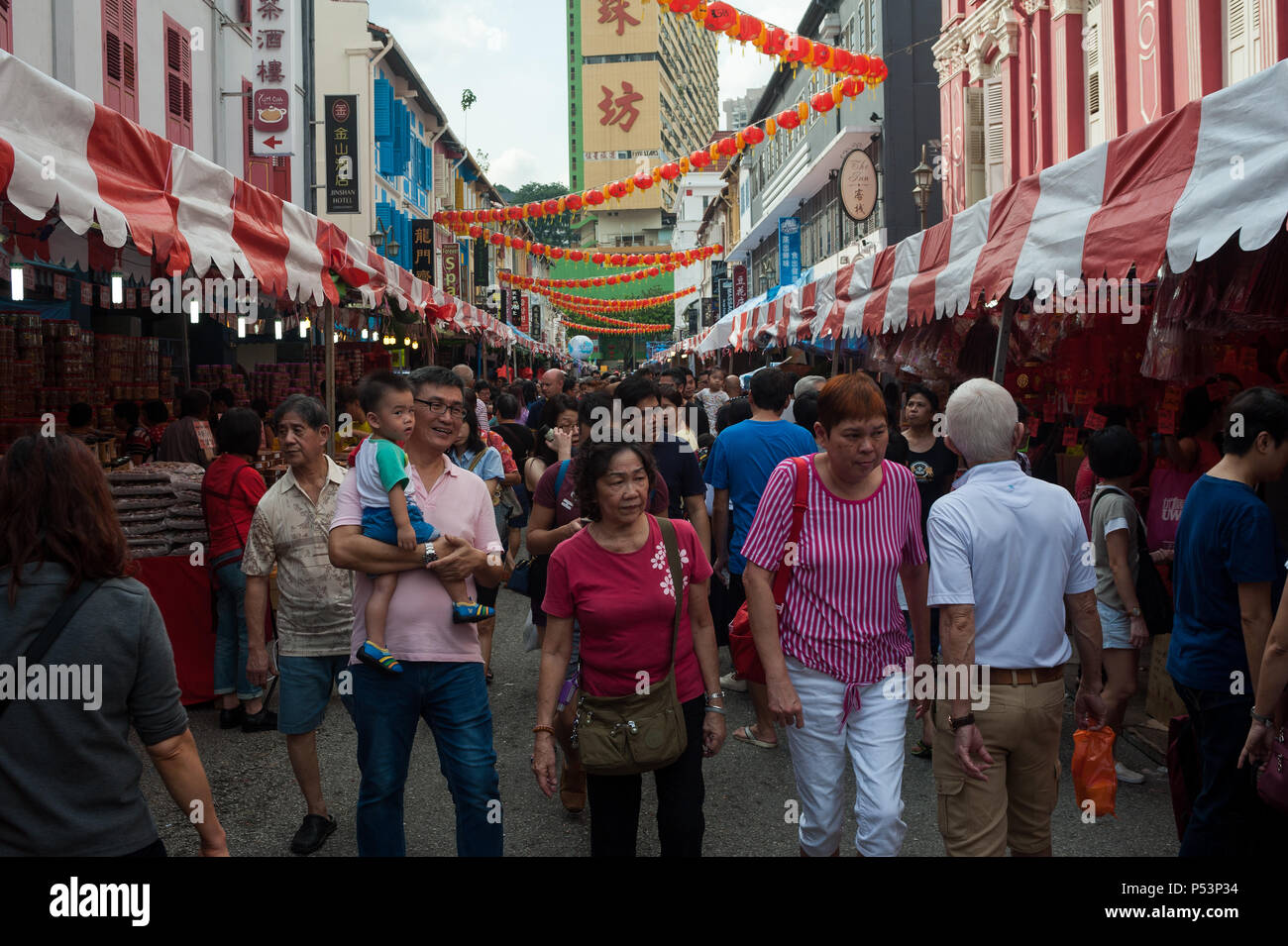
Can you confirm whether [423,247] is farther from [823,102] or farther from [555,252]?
[823,102]

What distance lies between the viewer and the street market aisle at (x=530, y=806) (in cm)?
483

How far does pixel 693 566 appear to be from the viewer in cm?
383

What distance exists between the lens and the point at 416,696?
3.90 meters

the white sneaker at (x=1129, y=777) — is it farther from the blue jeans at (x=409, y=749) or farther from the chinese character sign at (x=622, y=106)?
the chinese character sign at (x=622, y=106)

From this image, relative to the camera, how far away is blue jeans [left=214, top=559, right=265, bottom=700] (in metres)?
6.72

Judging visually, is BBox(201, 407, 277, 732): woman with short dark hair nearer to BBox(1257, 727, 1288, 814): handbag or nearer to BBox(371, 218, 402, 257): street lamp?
BBox(1257, 727, 1288, 814): handbag

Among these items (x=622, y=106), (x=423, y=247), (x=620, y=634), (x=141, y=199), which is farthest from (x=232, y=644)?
(x=622, y=106)

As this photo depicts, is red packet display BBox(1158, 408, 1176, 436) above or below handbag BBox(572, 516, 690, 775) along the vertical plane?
above

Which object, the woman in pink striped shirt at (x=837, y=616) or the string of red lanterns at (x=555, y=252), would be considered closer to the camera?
the woman in pink striped shirt at (x=837, y=616)

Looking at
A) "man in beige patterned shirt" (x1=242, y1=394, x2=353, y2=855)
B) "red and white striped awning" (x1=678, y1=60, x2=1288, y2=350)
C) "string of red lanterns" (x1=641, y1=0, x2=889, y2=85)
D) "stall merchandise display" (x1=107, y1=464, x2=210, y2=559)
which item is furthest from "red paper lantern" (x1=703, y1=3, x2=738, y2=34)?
"man in beige patterned shirt" (x1=242, y1=394, x2=353, y2=855)

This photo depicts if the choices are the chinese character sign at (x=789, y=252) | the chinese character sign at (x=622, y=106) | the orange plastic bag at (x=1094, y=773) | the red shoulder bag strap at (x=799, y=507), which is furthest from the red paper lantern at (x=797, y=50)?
the chinese character sign at (x=622, y=106)

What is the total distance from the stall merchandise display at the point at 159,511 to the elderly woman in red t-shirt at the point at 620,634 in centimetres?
421

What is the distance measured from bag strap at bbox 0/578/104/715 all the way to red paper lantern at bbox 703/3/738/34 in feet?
35.2

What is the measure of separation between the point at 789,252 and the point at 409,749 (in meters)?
33.5
